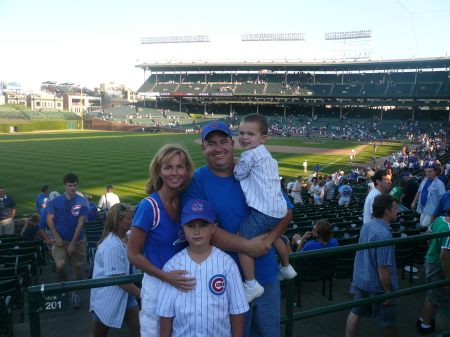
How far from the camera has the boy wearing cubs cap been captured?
2285 millimetres

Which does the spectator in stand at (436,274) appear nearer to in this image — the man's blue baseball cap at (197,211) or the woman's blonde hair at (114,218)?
the man's blue baseball cap at (197,211)

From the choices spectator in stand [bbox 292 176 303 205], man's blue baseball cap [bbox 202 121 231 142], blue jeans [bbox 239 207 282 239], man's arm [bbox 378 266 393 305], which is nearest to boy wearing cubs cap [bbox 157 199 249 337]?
blue jeans [bbox 239 207 282 239]

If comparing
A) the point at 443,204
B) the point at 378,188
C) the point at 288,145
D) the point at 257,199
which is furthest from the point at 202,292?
the point at 288,145

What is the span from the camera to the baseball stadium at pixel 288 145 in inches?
183

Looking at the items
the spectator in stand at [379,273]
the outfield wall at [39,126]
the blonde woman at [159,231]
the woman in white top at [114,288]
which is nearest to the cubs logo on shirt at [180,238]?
the blonde woman at [159,231]

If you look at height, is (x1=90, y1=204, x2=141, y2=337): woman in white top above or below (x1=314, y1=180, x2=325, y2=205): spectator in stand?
above

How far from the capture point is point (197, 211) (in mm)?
2250

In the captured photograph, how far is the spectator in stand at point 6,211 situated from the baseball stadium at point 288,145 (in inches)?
68.3

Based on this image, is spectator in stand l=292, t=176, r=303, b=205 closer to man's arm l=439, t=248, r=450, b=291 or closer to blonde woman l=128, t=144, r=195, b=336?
man's arm l=439, t=248, r=450, b=291

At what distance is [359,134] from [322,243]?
57.4 meters

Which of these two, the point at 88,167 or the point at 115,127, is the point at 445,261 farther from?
the point at 115,127

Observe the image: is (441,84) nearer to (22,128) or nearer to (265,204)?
(22,128)

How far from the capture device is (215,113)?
86.2 metres

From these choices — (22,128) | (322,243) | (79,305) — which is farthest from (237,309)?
(22,128)
